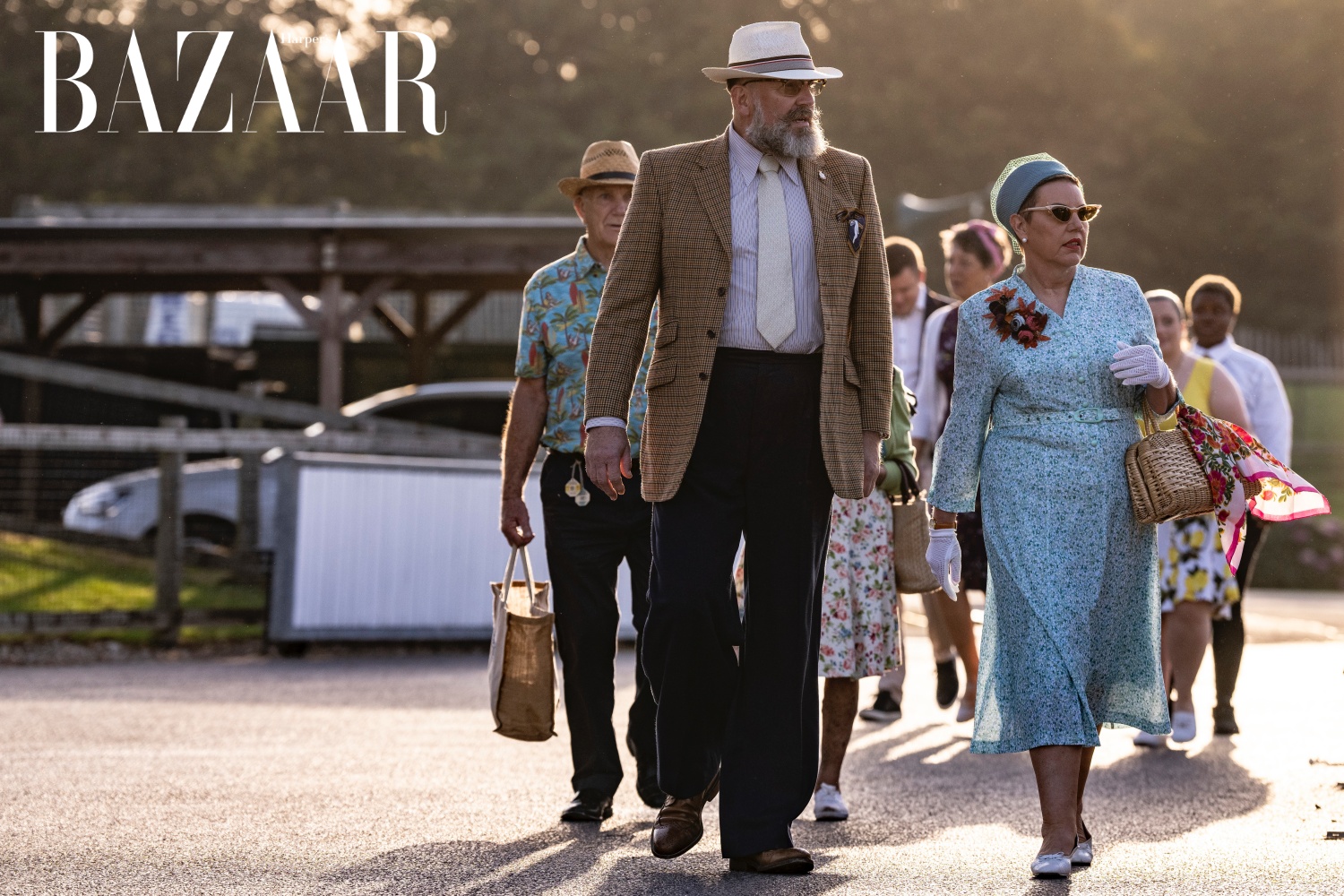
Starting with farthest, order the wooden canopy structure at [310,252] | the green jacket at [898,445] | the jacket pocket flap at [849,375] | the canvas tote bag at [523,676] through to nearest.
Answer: the wooden canopy structure at [310,252], the green jacket at [898,445], the canvas tote bag at [523,676], the jacket pocket flap at [849,375]

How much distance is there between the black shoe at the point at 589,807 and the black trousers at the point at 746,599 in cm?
90

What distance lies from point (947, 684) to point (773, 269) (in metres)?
4.48

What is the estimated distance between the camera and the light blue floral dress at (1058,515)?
5.05m

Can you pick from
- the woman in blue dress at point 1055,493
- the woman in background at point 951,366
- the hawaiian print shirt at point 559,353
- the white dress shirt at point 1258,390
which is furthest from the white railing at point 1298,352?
the woman in blue dress at point 1055,493

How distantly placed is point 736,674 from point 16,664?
8.01 meters

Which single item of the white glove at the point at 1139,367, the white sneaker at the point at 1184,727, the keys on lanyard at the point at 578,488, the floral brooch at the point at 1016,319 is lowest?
the white sneaker at the point at 1184,727

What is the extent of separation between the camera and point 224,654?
12.6m

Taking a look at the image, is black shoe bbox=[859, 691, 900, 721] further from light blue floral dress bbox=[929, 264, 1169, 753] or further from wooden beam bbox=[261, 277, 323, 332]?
wooden beam bbox=[261, 277, 323, 332]

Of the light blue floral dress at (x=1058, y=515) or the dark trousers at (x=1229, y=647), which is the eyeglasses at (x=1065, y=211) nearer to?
the light blue floral dress at (x=1058, y=515)

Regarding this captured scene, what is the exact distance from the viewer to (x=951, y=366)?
8.53 meters

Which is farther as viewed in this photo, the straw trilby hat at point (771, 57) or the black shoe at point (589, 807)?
the black shoe at point (589, 807)

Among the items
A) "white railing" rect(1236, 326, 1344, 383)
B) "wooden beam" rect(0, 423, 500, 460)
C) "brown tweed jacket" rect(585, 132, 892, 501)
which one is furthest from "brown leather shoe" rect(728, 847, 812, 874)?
"white railing" rect(1236, 326, 1344, 383)

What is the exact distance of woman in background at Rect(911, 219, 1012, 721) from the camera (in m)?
8.43

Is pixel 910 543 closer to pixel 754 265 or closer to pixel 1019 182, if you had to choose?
pixel 1019 182
